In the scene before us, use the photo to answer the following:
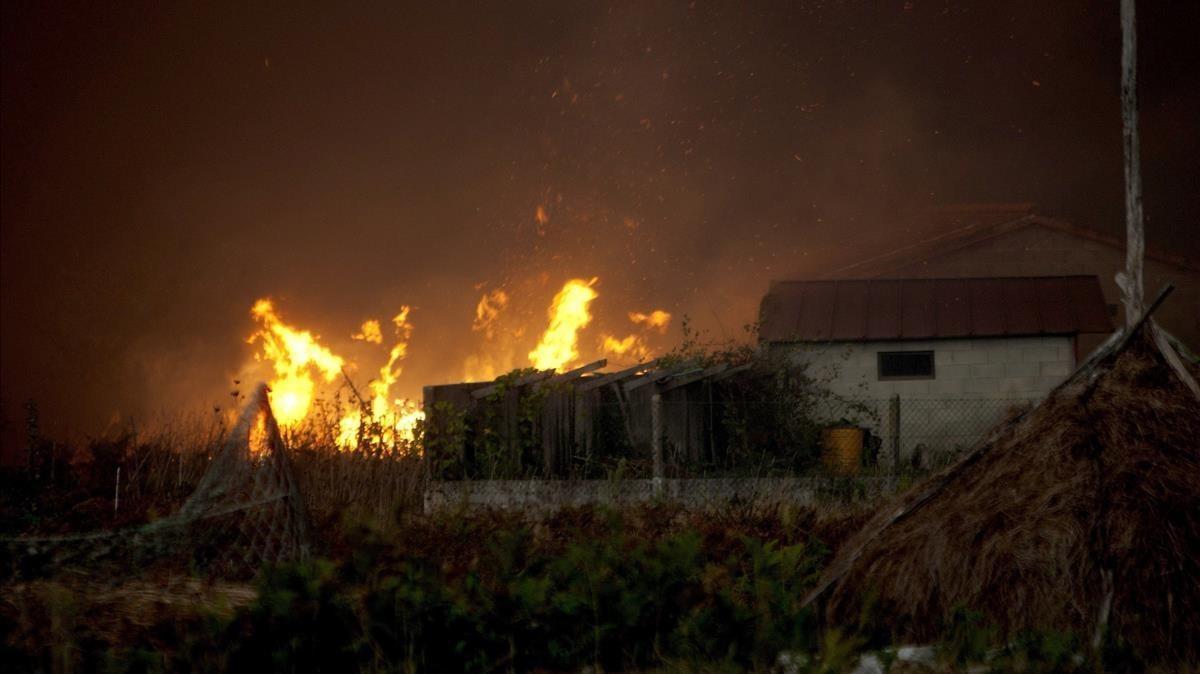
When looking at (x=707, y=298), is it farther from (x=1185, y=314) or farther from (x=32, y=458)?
(x=32, y=458)

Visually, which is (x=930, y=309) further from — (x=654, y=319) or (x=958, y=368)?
(x=654, y=319)

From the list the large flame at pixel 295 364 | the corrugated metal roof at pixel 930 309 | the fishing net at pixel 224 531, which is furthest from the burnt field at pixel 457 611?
the corrugated metal roof at pixel 930 309

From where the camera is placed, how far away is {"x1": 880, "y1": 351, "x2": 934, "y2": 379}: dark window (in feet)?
76.3

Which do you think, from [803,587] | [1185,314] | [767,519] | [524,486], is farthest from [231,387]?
[1185,314]

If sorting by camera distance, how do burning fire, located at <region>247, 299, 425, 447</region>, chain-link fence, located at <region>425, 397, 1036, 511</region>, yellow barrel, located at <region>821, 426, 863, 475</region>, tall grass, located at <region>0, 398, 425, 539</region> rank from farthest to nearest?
burning fire, located at <region>247, 299, 425, 447</region>, yellow barrel, located at <region>821, 426, 863, 475</region>, chain-link fence, located at <region>425, 397, 1036, 511</region>, tall grass, located at <region>0, 398, 425, 539</region>

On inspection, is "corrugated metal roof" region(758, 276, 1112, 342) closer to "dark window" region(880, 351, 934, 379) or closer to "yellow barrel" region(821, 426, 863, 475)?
"dark window" region(880, 351, 934, 379)

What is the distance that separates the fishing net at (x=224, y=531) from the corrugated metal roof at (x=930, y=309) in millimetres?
15833

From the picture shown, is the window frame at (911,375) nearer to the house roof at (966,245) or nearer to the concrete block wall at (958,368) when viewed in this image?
the concrete block wall at (958,368)

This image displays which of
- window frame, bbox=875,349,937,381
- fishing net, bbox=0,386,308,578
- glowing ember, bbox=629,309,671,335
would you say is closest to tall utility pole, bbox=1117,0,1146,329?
fishing net, bbox=0,386,308,578

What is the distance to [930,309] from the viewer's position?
23.6 meters

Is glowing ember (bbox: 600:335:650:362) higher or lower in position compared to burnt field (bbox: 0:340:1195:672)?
higher

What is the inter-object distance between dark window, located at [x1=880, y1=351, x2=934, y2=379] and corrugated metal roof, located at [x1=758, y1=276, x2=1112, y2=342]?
1.47 ft

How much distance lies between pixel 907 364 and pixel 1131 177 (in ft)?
50.4

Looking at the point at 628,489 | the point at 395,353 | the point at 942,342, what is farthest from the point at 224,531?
the point at 395,353
